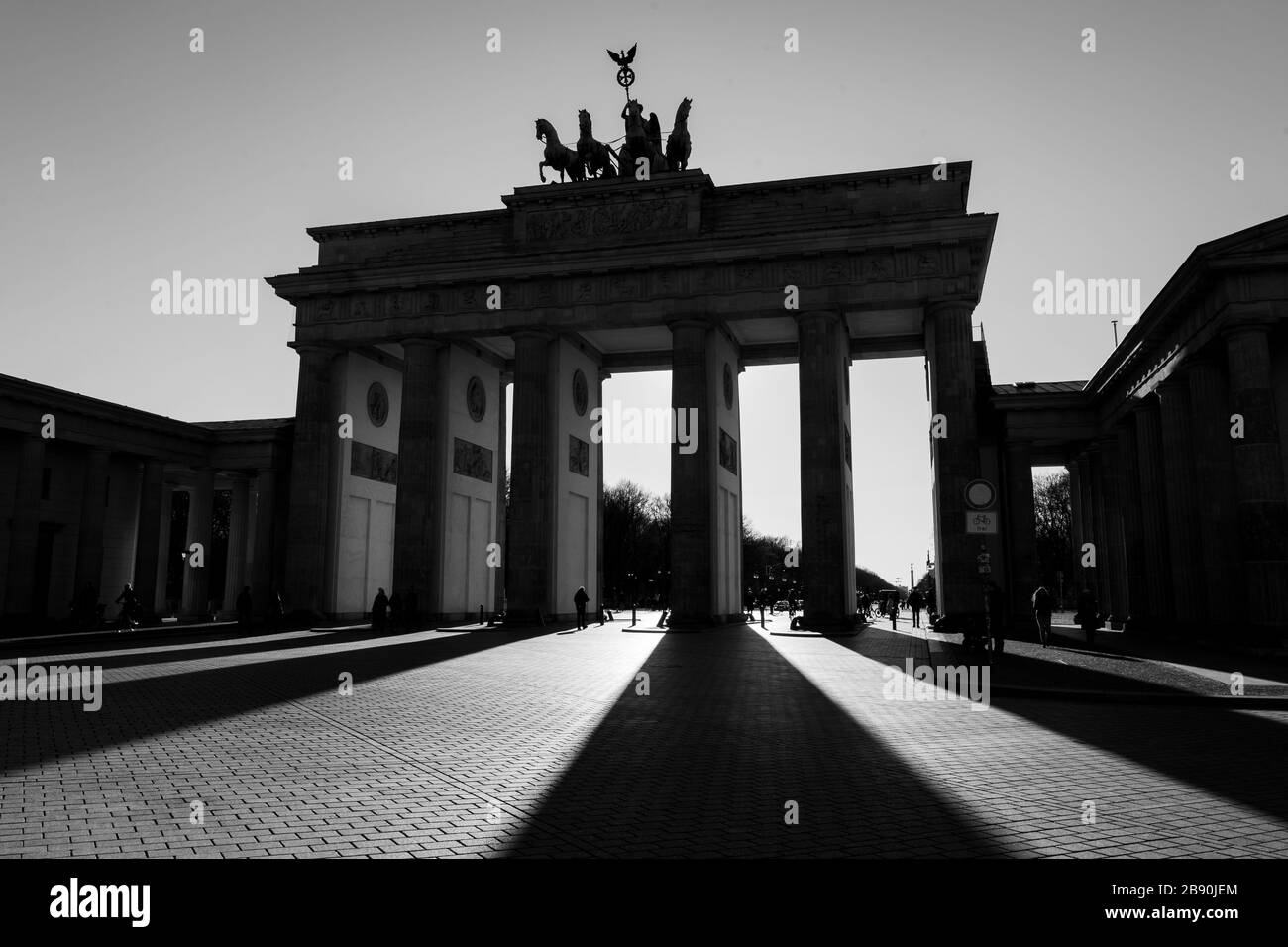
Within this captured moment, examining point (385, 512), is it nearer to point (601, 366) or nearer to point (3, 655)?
point (601, 366)

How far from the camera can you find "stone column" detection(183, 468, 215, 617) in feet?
163

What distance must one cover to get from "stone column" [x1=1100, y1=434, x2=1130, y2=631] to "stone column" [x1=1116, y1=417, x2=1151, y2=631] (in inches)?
125

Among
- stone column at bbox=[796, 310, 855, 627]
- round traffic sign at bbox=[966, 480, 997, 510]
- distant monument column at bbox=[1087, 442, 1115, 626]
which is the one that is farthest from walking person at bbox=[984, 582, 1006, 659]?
distant monument column at bbox=[1087, 442, 1115, 626]

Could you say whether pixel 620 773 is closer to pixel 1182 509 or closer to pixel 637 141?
pixel 1182 509

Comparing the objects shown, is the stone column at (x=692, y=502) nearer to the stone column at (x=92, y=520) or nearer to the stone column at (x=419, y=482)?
the stone column at (x=419, y=482)

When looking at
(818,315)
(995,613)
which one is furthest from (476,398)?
(995,613)

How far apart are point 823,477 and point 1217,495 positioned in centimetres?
1406

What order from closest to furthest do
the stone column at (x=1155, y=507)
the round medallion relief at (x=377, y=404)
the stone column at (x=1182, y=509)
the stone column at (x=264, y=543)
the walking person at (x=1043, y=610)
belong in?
1. the walking person at (x=1043, y=610)
2. the stone column at (x=1182, y=509)
3. the stone column at (x=1155, y=507)
4. the stone column at (x=264, y=543)
5. the round medallion relief at (x=377, y=404)

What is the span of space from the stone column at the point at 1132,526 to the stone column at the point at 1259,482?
10.7 metres

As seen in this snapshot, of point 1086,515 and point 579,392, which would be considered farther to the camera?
point 1086,515

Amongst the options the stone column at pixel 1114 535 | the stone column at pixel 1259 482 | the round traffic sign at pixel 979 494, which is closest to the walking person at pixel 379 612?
the round traffic sign at pixel 979 494

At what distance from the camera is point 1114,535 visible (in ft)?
134

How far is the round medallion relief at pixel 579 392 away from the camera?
Result: 4470 centimetres

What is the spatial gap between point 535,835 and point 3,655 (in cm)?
2266
